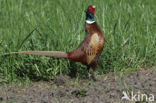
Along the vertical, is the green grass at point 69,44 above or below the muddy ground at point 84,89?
above

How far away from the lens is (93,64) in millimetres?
4938

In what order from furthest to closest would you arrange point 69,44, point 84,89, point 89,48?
point 69,44 < point 89,48 < point 84,89

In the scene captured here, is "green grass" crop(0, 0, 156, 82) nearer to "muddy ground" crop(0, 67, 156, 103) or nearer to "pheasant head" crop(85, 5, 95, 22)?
"muddy ground" crop(0, 67, 156, 103)

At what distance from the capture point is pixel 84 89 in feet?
15.1

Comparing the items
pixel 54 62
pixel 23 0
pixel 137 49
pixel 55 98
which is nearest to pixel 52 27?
pixel 54 62

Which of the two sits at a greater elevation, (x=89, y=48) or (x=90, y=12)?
(x=90, y=12)

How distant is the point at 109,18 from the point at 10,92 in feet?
7.49

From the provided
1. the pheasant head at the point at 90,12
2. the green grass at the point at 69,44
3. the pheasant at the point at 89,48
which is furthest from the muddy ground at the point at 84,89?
the pheasant head at the point at 90,12

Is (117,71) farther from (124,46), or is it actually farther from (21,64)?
(21,64)

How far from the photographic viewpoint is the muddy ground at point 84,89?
14.5ft

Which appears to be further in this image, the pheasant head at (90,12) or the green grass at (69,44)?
the green grass at (69,44)

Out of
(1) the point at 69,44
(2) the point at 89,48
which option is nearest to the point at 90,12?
(2) the point at 89,48

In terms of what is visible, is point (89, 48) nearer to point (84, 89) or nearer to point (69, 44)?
point (84, 89)

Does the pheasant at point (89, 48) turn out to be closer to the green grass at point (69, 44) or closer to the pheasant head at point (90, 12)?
the pheasant head at point (90, 12)
